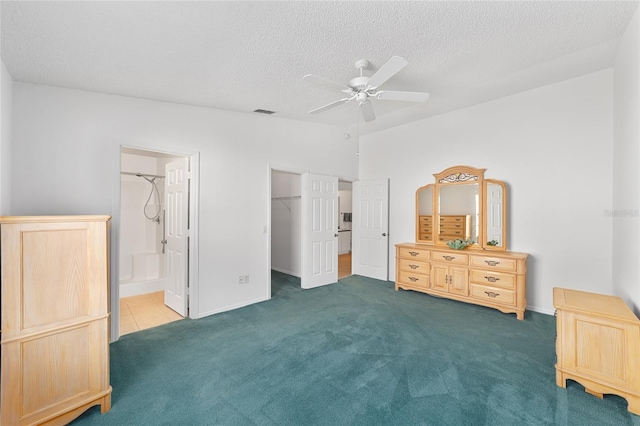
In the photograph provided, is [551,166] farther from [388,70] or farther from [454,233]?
[388,70]

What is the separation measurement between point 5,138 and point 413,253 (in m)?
4.84

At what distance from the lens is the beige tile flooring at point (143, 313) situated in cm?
351

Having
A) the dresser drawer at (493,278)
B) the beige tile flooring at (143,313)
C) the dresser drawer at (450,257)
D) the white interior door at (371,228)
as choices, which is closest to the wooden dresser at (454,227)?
the dresser drawer at (450,257)

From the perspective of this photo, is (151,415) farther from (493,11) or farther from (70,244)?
(493,11)

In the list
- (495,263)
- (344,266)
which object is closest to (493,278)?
(495,263)

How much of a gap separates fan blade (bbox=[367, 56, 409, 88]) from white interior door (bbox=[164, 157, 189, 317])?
100 inches

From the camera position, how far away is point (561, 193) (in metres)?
3.66

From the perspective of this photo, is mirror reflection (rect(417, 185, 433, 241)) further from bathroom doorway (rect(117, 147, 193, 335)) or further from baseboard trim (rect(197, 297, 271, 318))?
bathroom doorway (rect(117, 147, 193, 335))

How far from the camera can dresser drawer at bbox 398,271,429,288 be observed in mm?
4504

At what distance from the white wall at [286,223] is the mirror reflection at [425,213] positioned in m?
2.26

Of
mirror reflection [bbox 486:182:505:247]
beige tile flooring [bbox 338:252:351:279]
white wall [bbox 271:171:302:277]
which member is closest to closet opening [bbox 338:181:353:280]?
beige tile flooring [bbox 338:252:351:279]

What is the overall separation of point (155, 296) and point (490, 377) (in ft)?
15.3

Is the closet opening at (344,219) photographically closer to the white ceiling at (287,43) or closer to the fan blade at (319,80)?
the white ceiling at (287,43)

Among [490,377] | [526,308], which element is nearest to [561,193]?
[526,308]
